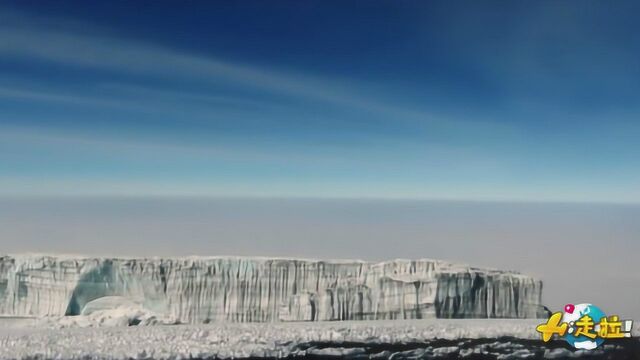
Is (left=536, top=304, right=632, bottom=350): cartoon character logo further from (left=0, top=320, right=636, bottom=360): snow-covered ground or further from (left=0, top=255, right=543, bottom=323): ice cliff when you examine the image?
(left=0, top=255, right=543, bottom=323): ice cliff

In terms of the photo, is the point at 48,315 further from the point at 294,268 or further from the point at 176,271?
the point at 294,268

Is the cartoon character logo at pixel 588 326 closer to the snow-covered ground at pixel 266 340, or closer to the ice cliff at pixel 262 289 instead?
the snow-covered ground at pixel 266 340

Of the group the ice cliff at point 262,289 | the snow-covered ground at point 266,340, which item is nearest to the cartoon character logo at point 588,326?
the snow-covered ground at point 266,340

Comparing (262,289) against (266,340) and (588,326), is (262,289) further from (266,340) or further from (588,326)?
(588,326)

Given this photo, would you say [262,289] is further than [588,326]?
Yes

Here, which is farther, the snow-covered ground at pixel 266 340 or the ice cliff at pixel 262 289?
the ice cliff at pixel 262 289

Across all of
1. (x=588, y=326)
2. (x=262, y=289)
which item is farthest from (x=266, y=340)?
(x=588, y=326)

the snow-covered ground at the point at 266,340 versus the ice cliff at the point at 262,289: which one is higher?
the ice cliff at the point at 262,289
